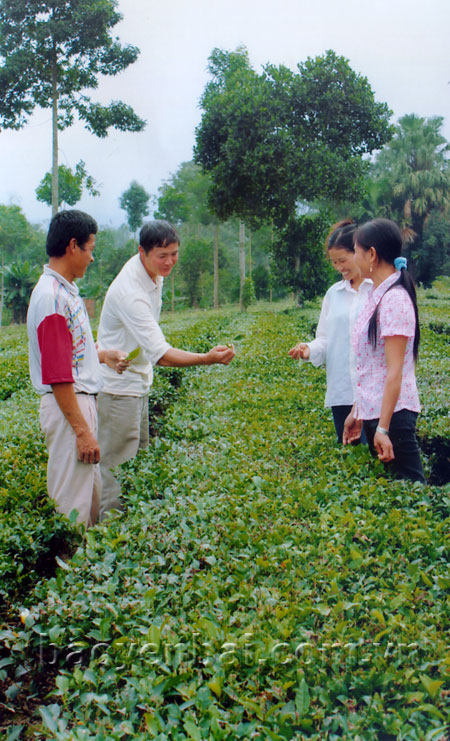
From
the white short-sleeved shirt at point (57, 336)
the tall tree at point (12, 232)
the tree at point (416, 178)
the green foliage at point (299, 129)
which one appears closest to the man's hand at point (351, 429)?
the white short-sleeved shirt at point (57, 336)

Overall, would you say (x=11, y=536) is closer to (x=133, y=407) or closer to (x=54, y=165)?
(x=133, y=407)

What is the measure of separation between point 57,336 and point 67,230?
1.83ft

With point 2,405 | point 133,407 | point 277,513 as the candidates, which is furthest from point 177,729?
point 2,405

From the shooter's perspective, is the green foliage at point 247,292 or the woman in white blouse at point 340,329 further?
the green foliage at point 247,292

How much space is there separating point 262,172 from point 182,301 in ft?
52.7

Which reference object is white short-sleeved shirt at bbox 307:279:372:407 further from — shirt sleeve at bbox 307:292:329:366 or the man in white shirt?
the man in white shirt

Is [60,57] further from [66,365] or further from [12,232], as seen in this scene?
[12,232]

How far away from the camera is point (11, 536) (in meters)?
3.02

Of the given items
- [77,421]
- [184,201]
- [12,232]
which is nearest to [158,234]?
[77,421]

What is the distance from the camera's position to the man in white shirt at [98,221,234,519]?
3.40 meters

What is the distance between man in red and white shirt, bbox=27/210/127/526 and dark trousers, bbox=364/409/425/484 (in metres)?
1.46

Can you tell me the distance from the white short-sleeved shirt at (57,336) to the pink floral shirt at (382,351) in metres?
1.42

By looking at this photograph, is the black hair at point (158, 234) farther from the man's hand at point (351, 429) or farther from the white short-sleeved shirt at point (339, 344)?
the man's hand at point (351, 429)

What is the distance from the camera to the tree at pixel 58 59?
17.6 m
